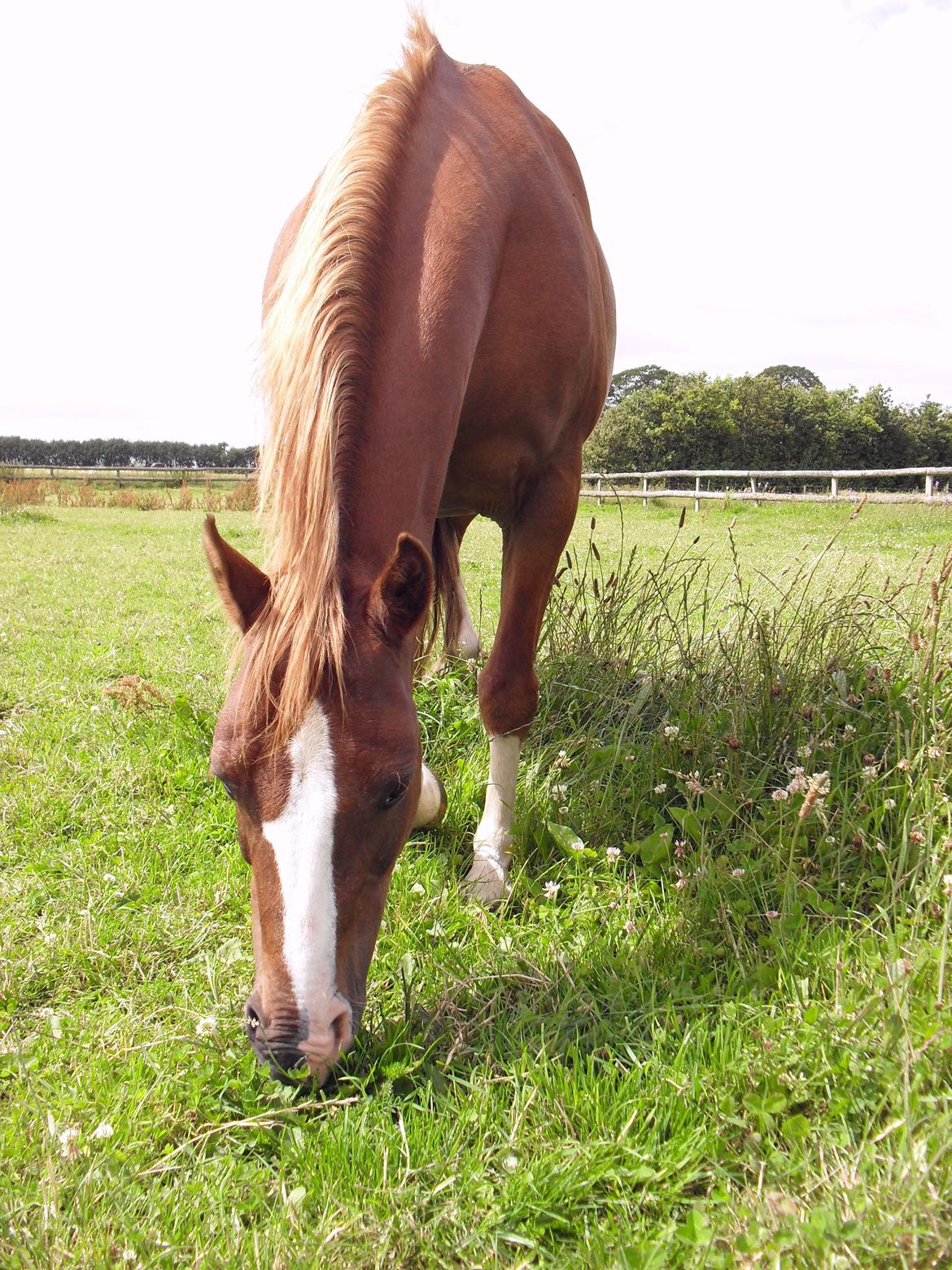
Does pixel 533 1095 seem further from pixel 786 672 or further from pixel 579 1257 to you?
pixel 786 672

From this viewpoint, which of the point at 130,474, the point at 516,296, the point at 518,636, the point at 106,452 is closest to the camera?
the point at 516,296

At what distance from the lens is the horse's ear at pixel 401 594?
183 cm

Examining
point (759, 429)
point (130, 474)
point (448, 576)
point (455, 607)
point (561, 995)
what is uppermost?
point (759, 429)

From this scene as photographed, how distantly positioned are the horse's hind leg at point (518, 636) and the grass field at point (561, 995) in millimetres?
131

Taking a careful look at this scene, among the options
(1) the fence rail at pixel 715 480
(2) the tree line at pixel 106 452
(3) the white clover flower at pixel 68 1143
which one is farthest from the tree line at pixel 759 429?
(3) the white clover flower at pixel 68 1143

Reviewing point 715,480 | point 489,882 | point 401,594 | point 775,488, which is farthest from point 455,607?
point 715,480

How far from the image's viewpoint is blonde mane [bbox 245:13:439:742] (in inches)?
70.8

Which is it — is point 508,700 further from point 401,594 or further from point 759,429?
point 759,429

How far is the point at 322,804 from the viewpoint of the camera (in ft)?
5.63

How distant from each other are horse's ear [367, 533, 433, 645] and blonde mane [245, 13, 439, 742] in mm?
98

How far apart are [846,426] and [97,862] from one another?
44273 millimetres

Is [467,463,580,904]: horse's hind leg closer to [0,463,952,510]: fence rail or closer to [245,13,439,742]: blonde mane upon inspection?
[245,13,439,742]: blonde mane

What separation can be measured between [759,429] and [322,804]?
4200 cm

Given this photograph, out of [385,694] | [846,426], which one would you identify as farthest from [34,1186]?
[846,426]
